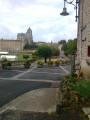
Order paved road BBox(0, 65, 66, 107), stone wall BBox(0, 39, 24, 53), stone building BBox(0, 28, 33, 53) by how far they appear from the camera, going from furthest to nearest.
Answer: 1. stone wall BBox(0, 39, 24, 53)
2. stone building BBox(0, 28, 33, 53)
3. paved road BBox(0, 65, 66, 107)

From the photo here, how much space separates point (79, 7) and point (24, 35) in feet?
384

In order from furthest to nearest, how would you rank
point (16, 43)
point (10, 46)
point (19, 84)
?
point (10, 46), point (16, 43), point (19, 84)

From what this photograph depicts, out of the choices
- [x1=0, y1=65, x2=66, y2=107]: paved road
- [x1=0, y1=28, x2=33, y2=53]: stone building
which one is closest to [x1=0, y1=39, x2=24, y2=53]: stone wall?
[x1=0, y1=28, x2=33, y2=53]: stone building

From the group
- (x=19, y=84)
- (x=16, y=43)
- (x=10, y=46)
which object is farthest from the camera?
(x=10, y=46)

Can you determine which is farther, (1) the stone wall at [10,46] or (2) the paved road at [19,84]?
(1) the stone wall at [10,46]

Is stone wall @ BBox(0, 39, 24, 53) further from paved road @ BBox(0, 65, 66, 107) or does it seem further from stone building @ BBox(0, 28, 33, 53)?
paved road @ BBox(0, 65, 66, 107)

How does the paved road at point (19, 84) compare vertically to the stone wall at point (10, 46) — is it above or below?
below

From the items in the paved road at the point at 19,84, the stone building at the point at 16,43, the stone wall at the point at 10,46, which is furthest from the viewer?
the stone wall at the point at 10,46

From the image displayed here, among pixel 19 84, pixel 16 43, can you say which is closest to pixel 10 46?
pixel 16 43

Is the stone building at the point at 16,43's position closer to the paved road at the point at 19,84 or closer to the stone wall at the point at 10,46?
the stone wall at the point at 10,46

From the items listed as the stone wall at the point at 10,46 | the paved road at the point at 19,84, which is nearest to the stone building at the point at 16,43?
the stone wall at the point at 10,46

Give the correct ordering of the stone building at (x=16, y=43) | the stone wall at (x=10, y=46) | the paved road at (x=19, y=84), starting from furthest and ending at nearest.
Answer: the stone wall at (x=10, y=46)
the stone building at (x=16, y=43)
the paved road at (x=19, y=84)

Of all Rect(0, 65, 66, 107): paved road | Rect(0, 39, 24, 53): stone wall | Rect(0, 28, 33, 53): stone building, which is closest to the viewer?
Rect(0, 65, 66, 107): paved road

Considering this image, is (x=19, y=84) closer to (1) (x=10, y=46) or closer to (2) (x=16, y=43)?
(2) (x=16, y=43)
